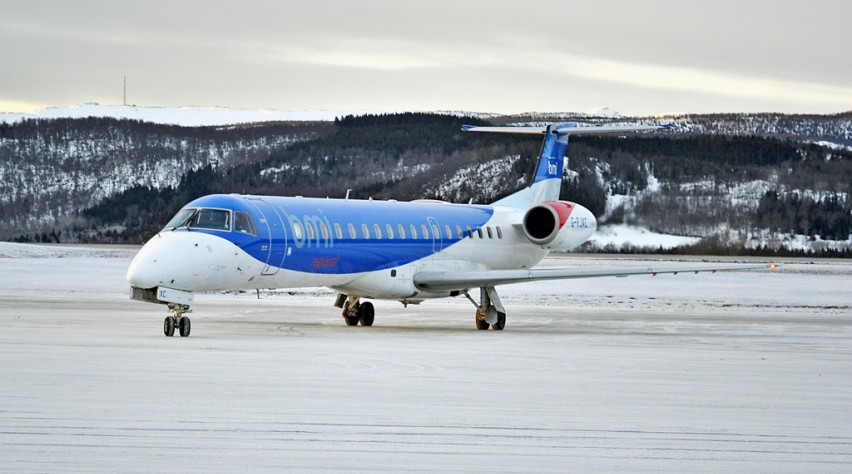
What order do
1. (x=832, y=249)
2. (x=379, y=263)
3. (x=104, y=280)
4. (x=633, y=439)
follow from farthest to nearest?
(x=832, y=249) → (x=104, y=280) → (x=379, y=263) → (x=633, y=439)

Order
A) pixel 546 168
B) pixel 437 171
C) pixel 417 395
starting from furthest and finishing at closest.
A: 1. pixel 437 171
2. pixel 546 168
3. pixel 417 395

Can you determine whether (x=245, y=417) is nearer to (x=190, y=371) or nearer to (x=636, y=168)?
(x=190, y=371)

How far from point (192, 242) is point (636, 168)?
236ft

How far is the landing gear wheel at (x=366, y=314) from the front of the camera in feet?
91.7

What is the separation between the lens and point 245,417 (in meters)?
12.1

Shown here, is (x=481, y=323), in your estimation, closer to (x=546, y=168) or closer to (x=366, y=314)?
(x=366, y=314)

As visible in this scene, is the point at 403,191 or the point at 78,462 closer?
the point at 78,462

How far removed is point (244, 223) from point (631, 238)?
5036 cm

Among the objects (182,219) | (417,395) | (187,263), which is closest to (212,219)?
(182,219)

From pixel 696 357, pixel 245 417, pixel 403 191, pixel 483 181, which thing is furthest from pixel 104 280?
pixel 403 191

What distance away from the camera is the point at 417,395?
46.4 feet

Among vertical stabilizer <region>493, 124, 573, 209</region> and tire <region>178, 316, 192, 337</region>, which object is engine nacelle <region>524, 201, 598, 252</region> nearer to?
vertical stabilizer <region>493, 124, 573, 209</region>

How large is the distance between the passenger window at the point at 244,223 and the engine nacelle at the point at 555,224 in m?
8.96

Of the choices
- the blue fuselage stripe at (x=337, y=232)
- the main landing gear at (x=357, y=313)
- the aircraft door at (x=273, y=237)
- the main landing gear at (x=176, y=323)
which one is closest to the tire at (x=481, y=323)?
the blue fuselage stripe at (x=337, y=232)
